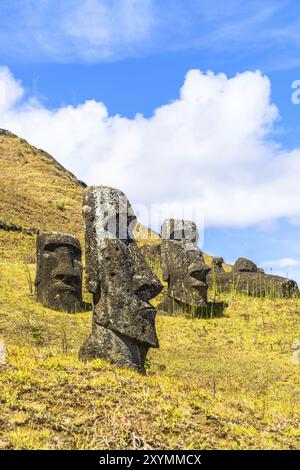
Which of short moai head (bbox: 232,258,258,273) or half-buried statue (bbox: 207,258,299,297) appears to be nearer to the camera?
half-buried statue (bbox: 207,258,299,297)

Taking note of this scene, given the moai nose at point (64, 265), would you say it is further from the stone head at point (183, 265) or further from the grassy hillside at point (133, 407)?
the grassy hillside at point (133, 407)

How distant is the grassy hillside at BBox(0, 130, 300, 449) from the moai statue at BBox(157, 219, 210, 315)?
70 centimetres

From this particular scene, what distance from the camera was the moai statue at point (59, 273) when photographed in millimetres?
18656

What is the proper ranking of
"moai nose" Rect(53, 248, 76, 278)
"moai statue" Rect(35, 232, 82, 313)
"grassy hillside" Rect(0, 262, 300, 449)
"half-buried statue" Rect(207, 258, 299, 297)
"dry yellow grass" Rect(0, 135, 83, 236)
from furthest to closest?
"dry yellow grass" Rect(0, 135, 83, 236), "half-buried statue" Rect(207, 258, 299, 297), "moai nose" Rect(53, 248, 76, 278), "moai statue" Rect(35, 232, 82, 313), "grassy hillside" Rect(0, 262, 300, 449)

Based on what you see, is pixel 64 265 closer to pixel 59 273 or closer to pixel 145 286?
pixel 59 273

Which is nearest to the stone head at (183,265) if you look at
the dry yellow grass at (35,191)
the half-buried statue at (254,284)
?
the half-buried statue at (254,284)

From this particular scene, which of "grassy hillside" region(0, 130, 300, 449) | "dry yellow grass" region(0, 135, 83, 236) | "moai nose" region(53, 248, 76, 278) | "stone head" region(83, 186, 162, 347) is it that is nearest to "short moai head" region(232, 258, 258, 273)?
"grassy hillside" region(0, 130, 300, 449)

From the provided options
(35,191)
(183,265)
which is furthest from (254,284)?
(35,191)

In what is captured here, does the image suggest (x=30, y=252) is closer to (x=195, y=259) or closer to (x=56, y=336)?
(x=195, y=259)

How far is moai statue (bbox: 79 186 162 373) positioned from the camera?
31.9 feet

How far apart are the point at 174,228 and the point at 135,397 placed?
14021 mm

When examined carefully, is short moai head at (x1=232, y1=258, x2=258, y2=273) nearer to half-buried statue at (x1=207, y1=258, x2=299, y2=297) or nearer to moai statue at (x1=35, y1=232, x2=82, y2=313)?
half-buried statue at (x1=207, y1=258, x2=299, y2=297)
